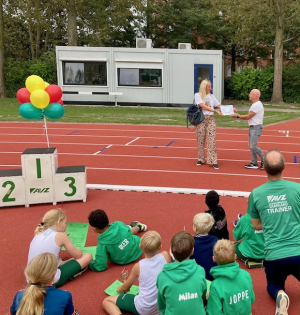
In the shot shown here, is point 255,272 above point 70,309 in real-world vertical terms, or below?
below

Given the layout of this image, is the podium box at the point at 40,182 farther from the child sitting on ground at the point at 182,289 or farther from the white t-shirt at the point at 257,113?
the white t-shirt at the point at 257,113

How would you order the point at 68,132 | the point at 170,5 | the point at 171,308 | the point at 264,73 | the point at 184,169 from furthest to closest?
the point at 170,5 < the point at 264,73 < the point at 68,132 < the point at 184,169 < the point at 171,308

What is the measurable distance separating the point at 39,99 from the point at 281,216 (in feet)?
16.6

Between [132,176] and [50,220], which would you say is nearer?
[50,220]

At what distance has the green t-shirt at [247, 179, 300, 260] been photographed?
364 cm

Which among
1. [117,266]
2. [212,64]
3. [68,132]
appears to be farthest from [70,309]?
→ [212,64]

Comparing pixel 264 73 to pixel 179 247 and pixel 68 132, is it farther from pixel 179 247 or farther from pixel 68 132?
pixel 179 247

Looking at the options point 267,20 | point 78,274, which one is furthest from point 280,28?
point 78,274

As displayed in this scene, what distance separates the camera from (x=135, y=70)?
25594 millimetres

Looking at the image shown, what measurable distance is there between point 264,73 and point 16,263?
88.3 feet

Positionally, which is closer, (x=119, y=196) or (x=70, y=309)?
(x=70, y=309)

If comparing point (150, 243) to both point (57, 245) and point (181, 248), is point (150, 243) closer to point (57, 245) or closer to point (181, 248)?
point (181, 248)

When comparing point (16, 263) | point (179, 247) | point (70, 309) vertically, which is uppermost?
point (179, 247)

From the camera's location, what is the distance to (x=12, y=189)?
691 centimetres
